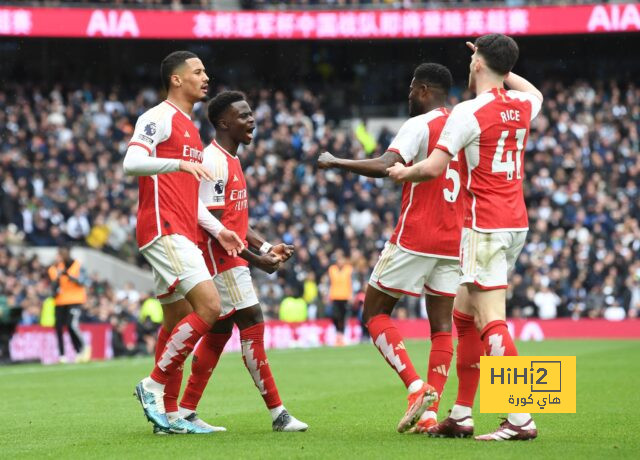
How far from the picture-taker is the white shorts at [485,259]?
7.42 meters

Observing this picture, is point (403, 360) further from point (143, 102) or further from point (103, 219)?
point (143, 102)

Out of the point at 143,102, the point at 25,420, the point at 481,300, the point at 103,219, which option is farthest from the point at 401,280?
the point at 143,102

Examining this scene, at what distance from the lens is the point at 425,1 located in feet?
113

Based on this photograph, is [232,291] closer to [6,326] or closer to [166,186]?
[166,186]

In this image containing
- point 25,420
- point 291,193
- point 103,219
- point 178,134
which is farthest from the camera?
point 291,193

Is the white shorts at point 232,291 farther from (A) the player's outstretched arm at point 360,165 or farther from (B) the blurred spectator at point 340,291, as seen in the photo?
(B) the blurred spectator at point 340,291

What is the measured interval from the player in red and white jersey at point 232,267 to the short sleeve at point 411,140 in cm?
113

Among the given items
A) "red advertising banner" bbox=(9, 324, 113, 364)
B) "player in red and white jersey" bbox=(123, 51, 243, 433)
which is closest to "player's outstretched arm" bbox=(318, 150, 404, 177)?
"player in red and white jersey" bbox=(123, 51, 243, 433)

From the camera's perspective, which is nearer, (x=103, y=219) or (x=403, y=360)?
(x=403, y=360)

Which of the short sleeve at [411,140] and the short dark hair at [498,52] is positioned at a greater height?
the short dark hair at [498,52]

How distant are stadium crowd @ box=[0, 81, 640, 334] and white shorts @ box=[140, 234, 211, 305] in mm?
15065

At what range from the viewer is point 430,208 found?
27.1 feet

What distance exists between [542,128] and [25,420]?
24013mm

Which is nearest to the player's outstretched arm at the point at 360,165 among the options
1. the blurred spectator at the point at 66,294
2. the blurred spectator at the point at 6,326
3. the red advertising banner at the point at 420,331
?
the blurred spectator at the point at 66,294
